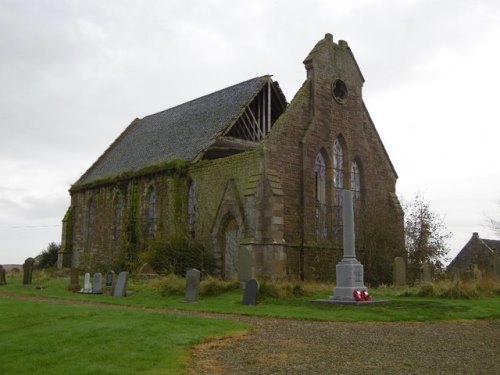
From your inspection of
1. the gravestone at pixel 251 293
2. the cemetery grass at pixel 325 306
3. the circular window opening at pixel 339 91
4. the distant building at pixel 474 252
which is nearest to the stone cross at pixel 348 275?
the cemetery grass at pixel 325 306

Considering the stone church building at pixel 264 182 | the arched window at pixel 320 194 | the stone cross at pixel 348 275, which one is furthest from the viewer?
the arched window at pixel 320 194

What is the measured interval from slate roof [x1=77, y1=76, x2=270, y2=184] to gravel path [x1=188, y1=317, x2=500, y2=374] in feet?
58.9

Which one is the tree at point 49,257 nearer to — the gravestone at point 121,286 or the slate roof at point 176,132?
the slate roof at point 176,132

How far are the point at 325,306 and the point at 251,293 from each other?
7.46ft

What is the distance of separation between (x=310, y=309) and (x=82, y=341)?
7146 mm

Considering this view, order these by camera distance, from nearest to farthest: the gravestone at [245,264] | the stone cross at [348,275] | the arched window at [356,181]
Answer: the stone cross at [348,275] → the gravestone at [245,264] → the arched window at [356,181]

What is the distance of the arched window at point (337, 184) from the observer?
26391 mm

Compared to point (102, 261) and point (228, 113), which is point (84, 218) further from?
point (228, 113)

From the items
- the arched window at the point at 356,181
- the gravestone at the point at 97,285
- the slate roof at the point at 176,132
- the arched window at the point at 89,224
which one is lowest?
the gravestone at the point at 97,285

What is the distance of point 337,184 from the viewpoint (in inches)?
1082

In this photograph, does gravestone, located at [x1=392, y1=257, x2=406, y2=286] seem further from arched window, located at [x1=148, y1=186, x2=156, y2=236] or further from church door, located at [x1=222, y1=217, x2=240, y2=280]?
arched window, located at [x1=148, y1=186, x2=156, y2=236]

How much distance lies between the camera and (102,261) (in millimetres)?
34344

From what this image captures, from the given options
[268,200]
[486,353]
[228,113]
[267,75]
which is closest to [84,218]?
[228,113]

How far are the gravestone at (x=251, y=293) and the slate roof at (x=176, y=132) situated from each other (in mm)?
12596
